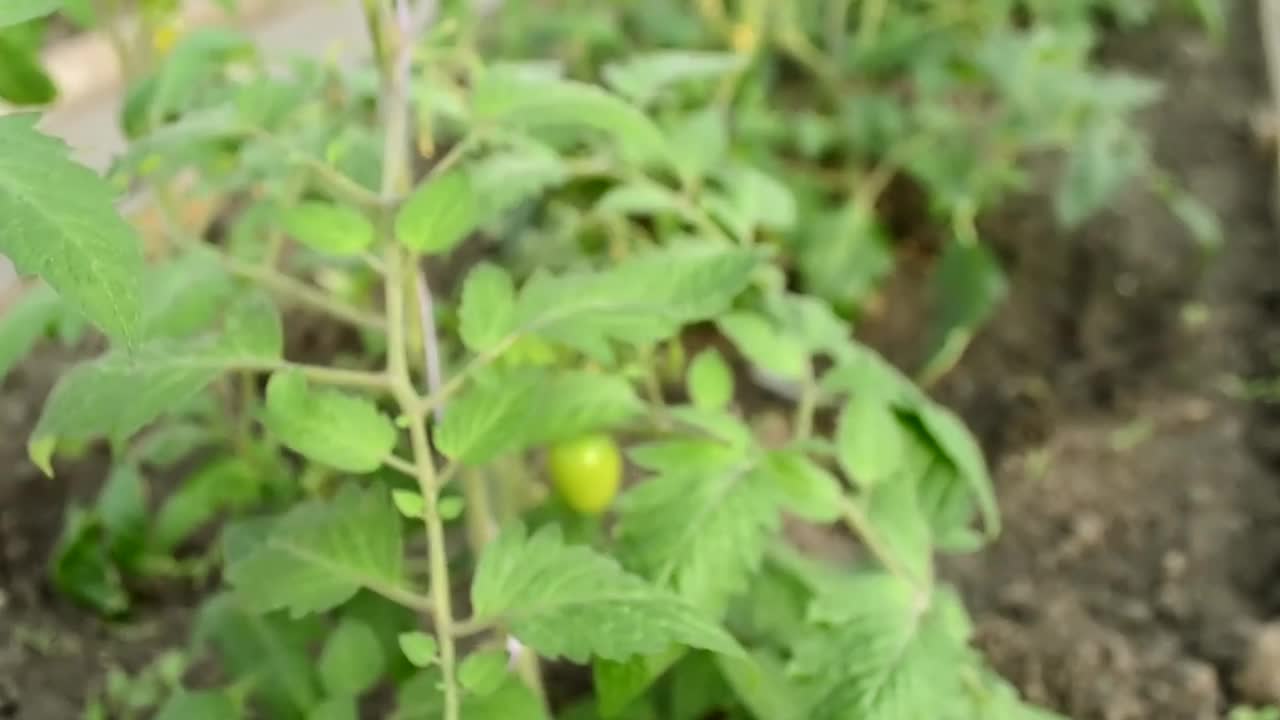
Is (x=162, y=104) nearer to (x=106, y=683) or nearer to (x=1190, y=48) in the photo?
(x=106, y=683)

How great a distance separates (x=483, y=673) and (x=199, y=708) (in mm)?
A: 183

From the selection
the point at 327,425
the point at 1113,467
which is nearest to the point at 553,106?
the point at 327,425

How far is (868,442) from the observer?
780mm

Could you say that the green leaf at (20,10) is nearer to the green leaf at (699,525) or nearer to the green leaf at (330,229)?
Answer: the green leaf at (330,229)

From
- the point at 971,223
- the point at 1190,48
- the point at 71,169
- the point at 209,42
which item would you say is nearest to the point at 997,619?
the point at 971,223

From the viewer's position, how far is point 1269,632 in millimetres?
989

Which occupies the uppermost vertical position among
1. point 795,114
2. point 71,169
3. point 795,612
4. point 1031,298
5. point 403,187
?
point 71,169

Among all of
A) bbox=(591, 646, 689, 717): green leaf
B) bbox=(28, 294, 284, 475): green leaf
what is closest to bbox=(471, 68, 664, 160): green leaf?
bbox=(28, 294, 284, 475): green leaf

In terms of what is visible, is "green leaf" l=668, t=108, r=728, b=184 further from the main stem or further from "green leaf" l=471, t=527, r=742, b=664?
"green leaf" l=471, t=527, r=742, b=664

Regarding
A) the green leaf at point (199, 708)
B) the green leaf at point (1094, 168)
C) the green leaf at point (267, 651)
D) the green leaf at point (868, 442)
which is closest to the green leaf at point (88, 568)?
the green leaf at point (267, 651)

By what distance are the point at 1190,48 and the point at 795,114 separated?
0.56 metres

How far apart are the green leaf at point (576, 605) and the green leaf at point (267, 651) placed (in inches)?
8.9

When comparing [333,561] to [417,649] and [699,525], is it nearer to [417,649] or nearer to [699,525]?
[417,649]

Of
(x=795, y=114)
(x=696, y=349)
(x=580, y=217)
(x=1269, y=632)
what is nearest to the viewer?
(x=1269, y=632)
